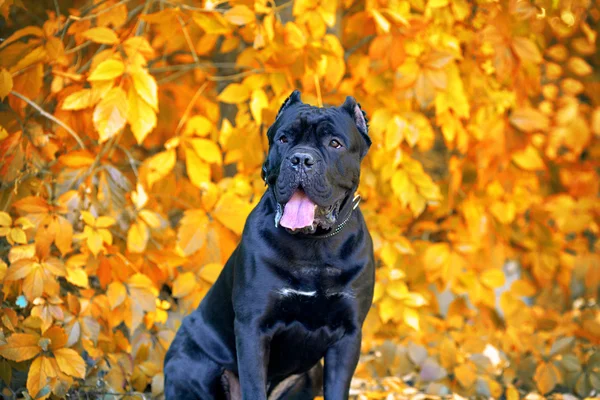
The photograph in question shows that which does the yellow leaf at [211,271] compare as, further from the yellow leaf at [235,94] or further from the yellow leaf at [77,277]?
the yellow leaf at [235,94]

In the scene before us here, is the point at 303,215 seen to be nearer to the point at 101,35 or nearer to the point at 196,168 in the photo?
the point at 101,35

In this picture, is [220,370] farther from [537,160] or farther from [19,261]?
[537,160]

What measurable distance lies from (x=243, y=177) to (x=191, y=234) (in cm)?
55

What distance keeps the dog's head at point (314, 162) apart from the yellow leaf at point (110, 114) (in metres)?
0.74

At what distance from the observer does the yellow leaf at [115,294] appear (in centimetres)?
318

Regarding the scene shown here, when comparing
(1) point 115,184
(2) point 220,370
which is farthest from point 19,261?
(2) point 220,370

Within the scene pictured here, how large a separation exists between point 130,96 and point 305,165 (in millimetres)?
1107

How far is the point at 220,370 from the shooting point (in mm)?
2857

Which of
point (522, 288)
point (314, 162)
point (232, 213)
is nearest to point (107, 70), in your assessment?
point (232, 213)

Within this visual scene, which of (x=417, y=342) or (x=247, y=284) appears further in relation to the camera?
(x=417, y=342)

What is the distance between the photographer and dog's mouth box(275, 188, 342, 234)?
2400 mm

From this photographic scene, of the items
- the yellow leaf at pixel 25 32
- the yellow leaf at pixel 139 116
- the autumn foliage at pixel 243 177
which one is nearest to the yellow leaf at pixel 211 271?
the autumn foliage at pixel 243 177

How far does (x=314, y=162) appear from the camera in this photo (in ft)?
7.80

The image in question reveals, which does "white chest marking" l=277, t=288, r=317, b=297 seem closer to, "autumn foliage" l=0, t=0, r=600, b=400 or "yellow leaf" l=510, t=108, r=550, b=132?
"autumn foliage" l=0, t=0, r=600, b=400
